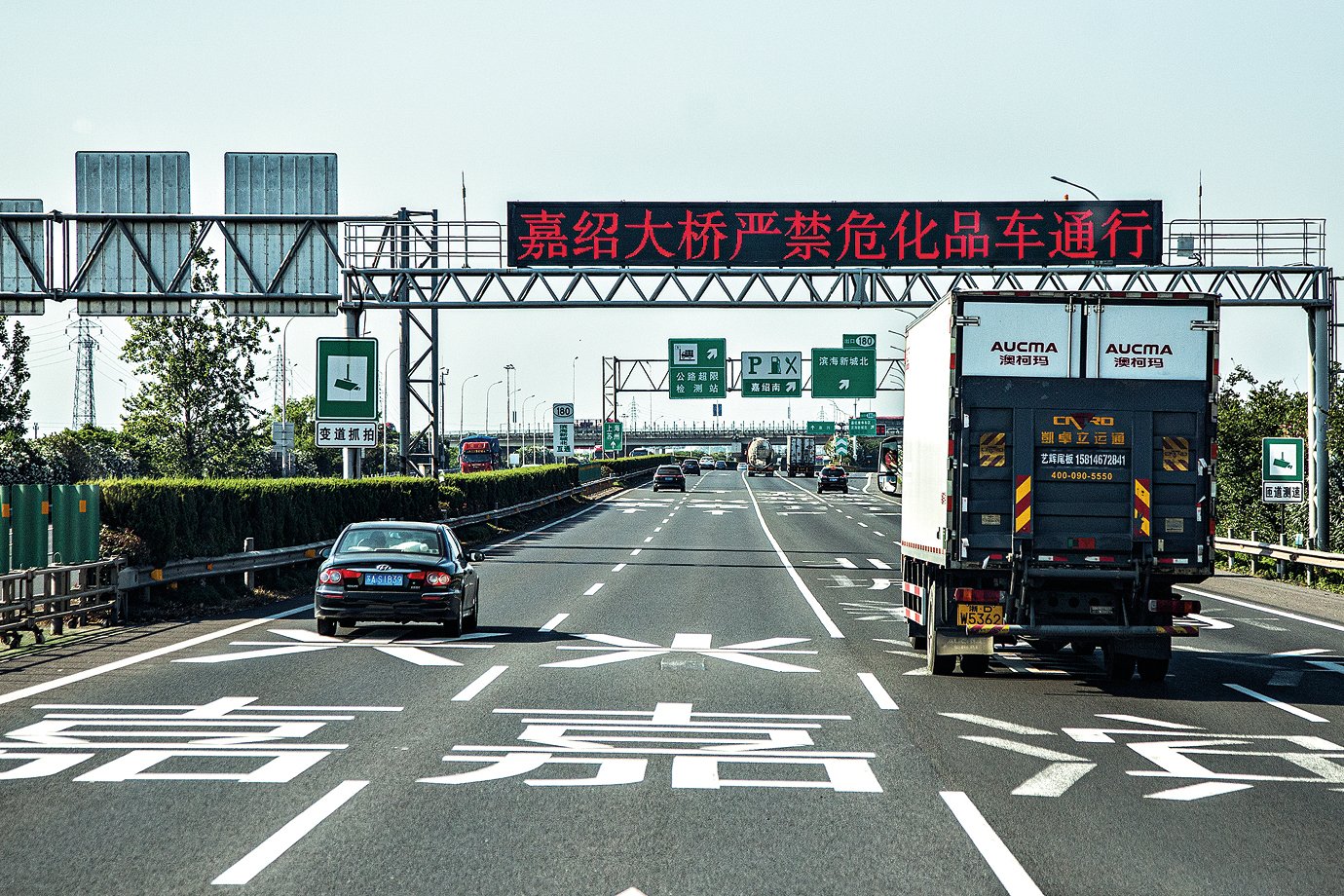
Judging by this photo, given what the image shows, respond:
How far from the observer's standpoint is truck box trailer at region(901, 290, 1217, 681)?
39.6ft

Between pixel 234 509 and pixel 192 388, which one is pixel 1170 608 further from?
pixel 192 388

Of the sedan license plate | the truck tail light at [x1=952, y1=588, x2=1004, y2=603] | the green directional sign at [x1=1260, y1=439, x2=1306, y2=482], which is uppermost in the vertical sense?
the green directional sign at [x1=1260, y1=439, x2=1306, y2=482]

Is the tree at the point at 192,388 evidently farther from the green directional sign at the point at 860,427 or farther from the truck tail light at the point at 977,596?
the green directional sign at the point at 860,427

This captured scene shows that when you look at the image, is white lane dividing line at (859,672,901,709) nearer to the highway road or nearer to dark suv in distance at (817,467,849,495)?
the highway road

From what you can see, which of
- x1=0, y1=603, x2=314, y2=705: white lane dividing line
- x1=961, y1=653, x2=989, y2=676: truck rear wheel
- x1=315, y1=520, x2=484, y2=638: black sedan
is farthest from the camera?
x1=315, y1=520, x2=484, y2=638: black sedan

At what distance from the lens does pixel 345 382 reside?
25.5m

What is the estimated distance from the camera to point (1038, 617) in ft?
40.1

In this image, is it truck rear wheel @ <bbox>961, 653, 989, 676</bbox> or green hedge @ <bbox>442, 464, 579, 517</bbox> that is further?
green hedge @ <bbox>442, 464, 579, 517</bbox>

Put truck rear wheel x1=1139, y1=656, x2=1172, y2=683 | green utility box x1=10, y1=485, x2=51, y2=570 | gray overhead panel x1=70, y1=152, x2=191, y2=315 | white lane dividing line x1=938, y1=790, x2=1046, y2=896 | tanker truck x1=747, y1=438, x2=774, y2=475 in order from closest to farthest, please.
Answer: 1. white lane dividing line x1=938, y1=790, x2=1046, y2=896
2. truck rear wheel x1=1139, y1=656, x2=1172, y2=683
3. green utility box x1=10, y1=485, x2=51, y2=570
4. gray overhead panel x1=70, y1=152, x2=191, y2=315
5. tanker truck x1=747, y1=438, x2=774, y2=475

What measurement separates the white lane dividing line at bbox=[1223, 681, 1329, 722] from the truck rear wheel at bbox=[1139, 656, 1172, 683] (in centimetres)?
57

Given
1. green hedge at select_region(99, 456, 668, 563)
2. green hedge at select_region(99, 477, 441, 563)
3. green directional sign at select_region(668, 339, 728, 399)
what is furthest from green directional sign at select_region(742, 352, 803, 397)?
green hedge at select_region(99, 477, 441, 563)

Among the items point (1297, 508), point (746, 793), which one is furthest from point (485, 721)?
point (1297, 508)

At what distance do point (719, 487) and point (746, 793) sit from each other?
7979cm

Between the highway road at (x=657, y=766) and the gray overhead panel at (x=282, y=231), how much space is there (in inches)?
472
